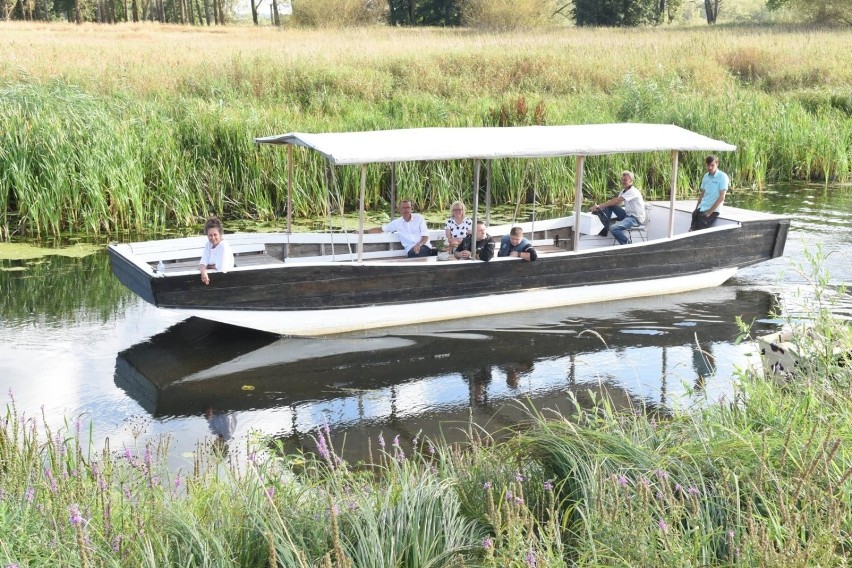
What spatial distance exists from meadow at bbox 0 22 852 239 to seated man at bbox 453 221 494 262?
0.98m

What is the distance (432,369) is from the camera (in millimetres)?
9984

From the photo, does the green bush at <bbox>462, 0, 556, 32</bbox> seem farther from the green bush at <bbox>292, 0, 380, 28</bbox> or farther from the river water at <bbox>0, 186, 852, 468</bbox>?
the river water at <bbox>0, 186, 852, 468</bbox>

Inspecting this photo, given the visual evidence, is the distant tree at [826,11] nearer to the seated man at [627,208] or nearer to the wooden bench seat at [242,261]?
the seated man at [627,208]

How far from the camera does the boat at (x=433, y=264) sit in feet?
34.6

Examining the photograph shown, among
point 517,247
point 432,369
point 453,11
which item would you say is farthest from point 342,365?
point 453,11

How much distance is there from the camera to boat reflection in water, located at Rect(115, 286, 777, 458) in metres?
8.65

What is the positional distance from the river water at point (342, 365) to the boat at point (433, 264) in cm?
28

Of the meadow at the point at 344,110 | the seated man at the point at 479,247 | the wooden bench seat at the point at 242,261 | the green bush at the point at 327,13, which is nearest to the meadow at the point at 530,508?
the wooden bench seat at the point at 242,261

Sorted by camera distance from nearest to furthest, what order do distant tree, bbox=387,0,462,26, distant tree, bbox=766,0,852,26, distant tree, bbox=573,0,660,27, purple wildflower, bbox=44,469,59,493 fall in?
purple wildflower, bbox=44,469,59,493
distant tree, bbox=766,0,852,26
distant tree, bbox=573,0,660,27
distant tree, bbox=387,0,462,26

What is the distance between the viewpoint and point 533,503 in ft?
17.1

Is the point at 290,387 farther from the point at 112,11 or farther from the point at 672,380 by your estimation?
the point at 112,11

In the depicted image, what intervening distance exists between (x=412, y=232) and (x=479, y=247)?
2.88ft

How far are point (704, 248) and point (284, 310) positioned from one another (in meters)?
5.73

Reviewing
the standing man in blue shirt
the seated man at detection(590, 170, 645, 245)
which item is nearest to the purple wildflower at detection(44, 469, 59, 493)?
the seated man at detection(590, 170, 645, 245)
